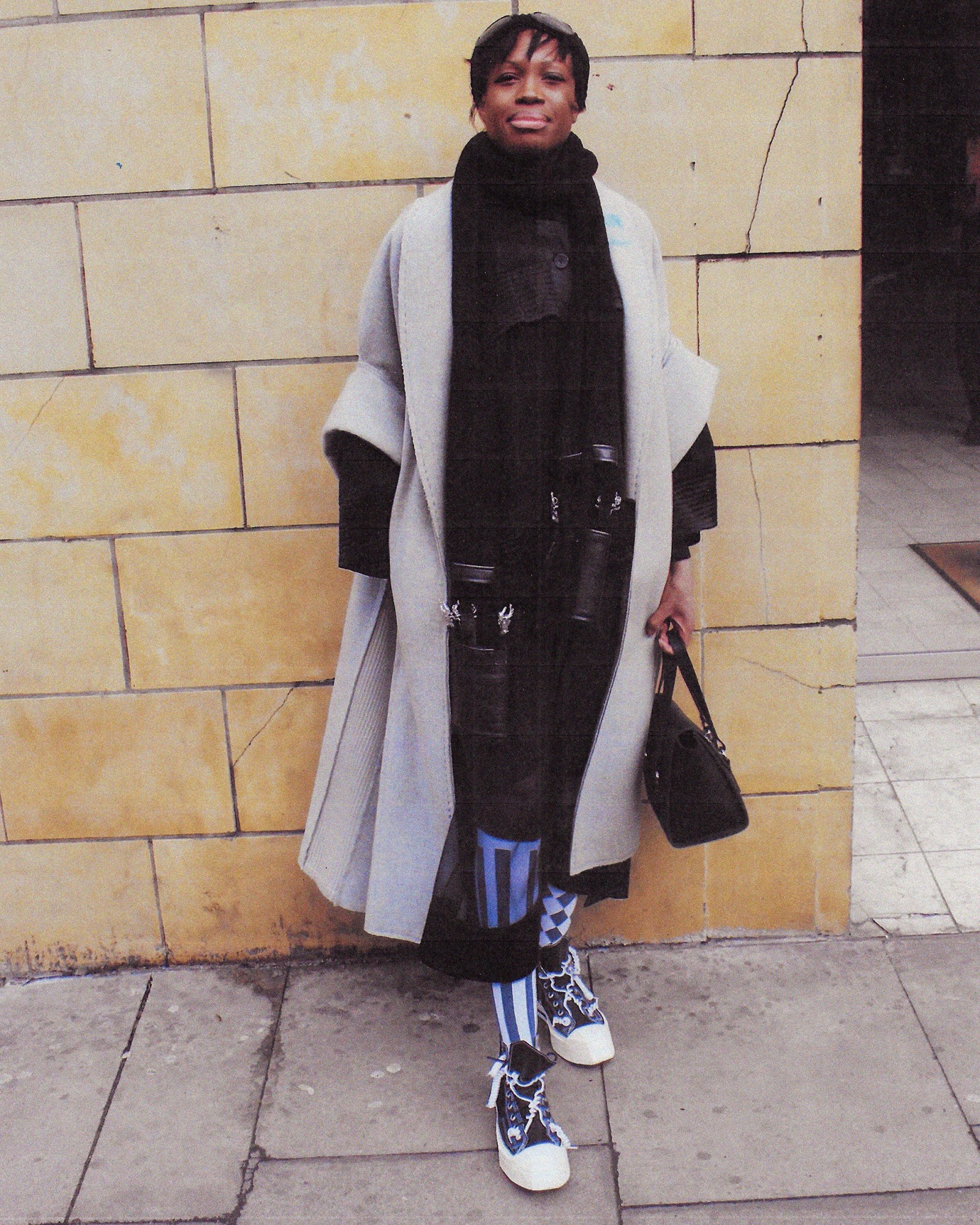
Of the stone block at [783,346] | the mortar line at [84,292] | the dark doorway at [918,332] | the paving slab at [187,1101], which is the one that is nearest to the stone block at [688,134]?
the stone block at [783,346]

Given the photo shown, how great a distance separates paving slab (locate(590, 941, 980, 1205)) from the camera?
231 cm

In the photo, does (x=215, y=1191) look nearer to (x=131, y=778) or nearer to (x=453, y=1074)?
(x=453, y=1074)

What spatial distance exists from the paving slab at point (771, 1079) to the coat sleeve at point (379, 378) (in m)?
1.38

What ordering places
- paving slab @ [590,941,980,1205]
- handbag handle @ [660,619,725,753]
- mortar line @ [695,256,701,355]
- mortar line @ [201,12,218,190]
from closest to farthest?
paving slab @ [590,941,980,1205] → handbag handle @ [660,619,725,753] → mortar line @ [201,12,218,190] → mortar line @ [695,256,701,355]

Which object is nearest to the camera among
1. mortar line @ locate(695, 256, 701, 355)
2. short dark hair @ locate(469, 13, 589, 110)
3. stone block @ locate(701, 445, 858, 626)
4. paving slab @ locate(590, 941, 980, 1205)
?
short dark hair @ locate(469, 13, 589, 110)

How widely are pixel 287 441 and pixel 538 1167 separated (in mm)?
1543

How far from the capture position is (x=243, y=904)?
3.01 m

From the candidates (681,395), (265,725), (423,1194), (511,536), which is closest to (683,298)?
(681,395)

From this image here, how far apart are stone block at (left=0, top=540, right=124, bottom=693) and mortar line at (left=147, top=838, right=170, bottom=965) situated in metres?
0.42

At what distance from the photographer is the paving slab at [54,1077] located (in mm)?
2377

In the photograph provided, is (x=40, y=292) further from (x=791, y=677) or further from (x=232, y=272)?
(x=791, y=677)

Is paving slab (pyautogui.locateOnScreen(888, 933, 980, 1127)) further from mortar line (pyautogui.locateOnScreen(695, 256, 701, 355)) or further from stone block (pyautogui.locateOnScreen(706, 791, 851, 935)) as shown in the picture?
mortar line (pyautogui.locateOnScreen(695, 256, 701, 355))

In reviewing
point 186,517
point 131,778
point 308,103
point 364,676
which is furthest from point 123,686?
point 308,103

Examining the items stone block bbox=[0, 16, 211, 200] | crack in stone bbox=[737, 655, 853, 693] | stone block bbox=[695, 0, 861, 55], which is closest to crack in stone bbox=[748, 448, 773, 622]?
crack in stone bbox=[737, 655, 853, 693]
